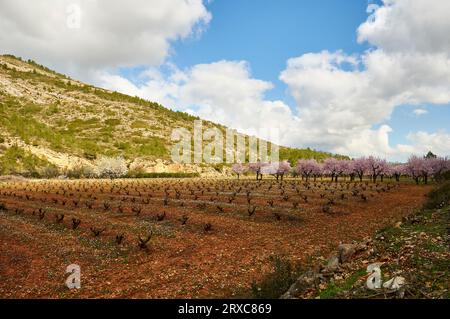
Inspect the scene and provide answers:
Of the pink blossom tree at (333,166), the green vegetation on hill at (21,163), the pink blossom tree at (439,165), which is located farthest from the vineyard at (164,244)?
the pink blossom tree at (333,166)

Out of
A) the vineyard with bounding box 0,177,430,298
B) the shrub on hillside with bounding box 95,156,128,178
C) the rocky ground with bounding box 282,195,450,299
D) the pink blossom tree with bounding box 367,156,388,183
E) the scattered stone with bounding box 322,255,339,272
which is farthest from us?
the shrub on hillside with bounding box 95,156,128,178

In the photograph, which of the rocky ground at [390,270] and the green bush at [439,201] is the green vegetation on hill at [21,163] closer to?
the green bush at [439,201]

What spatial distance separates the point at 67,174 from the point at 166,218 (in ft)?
194

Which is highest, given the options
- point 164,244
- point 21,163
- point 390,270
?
point 21,163

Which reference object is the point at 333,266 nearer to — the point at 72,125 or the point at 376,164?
the point at 376,164

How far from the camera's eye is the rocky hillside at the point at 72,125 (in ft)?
262

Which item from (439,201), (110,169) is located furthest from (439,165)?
(110,169)

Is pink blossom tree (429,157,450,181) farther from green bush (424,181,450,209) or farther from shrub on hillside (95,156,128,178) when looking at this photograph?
shrub on hillside (95,156,128,178)

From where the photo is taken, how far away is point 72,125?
112 metres

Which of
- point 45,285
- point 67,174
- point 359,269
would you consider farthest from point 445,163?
point 67,174

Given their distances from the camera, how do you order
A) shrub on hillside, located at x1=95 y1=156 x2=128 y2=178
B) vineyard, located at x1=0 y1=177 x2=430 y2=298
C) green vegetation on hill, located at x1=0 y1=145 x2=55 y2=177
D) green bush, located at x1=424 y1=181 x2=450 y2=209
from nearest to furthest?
vineyard, located at x1=0 y1=177 x2=430 y2=298 < green bush, located at x1=424 y1=181 x2=450 y2=209 < green vegetation on hill, located at x1=0 y1=145 x2=55 y2=177 < shrub on hillside, located at x1=95 y1=156 x2=128 y2=178

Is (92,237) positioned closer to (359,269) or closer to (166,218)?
(166,218)

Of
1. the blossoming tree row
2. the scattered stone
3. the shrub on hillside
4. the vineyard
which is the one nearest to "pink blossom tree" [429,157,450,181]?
the blossoming tree row

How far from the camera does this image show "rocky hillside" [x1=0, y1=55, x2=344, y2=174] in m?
79.8
